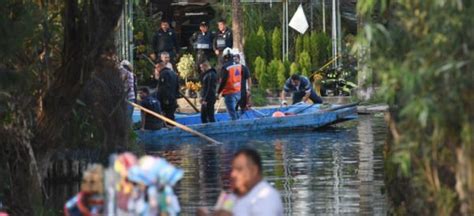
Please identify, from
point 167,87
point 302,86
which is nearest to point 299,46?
point 302,86

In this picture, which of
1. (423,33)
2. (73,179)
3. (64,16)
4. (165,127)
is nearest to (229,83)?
(165,127)

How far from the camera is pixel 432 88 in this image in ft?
28.9

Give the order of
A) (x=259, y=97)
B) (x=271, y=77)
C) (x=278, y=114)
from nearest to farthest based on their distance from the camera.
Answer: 1. (x=278, y=114)
2. (x=259, y=97)
3. (x=271, y=77)

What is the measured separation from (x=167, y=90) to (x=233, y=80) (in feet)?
6.72

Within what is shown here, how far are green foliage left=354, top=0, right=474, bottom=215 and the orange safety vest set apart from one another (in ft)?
65.2

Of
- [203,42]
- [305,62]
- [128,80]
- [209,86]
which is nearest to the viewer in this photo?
[128,80]

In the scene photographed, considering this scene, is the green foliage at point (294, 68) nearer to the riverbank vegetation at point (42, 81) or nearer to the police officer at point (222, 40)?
the police officer at point (222, 40)

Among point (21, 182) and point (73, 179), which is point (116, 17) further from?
point (73, 179)

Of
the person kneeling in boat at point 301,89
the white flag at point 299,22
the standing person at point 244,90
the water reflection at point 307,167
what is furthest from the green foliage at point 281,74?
the standing person at point 244,90

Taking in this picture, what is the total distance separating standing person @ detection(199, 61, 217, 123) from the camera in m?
29.0

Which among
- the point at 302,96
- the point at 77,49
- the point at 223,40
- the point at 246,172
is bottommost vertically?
the point at 302,96

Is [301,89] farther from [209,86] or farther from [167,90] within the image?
[167,90]

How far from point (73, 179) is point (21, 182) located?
4418mm

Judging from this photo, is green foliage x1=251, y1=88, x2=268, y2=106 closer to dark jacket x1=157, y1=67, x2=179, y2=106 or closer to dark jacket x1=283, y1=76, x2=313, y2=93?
dark jacket x1=283, y1=76, x2=313, y2=93
